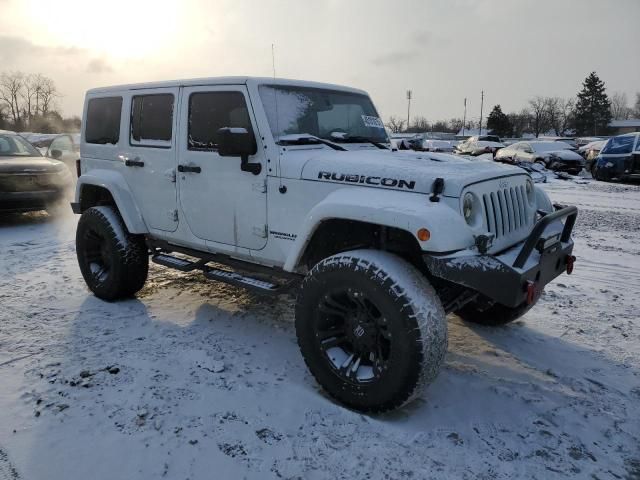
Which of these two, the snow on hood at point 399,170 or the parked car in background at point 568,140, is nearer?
the snow on hood at point 399,170

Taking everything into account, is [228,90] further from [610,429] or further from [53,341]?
[610,429]

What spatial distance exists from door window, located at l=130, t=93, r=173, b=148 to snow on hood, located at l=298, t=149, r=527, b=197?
1.46m

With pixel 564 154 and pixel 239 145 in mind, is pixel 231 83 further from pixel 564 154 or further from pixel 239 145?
pixel 564 154

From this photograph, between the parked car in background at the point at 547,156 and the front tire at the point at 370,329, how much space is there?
18931 mm

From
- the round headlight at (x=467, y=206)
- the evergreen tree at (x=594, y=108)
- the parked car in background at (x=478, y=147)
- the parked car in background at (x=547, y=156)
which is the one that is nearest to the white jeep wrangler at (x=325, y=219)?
the round headlight at (x=467, y=206)

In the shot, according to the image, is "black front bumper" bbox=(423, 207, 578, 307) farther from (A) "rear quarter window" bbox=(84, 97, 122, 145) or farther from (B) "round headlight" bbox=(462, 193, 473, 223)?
(A) "rear quarter window" bbox=(84, 97, 122, 145)

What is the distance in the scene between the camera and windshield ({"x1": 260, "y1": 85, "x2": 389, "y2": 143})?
366cm

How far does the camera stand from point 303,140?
3615mm

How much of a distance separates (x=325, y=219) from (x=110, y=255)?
2.56 meters

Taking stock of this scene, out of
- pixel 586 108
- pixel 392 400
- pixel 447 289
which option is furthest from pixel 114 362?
pixel 586 108

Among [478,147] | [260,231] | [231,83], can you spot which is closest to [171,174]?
[231,83]

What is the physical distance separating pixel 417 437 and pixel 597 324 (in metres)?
2.48

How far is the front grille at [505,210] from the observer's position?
3.05m

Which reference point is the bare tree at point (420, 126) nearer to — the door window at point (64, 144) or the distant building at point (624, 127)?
the distant building at point (624, 127)
